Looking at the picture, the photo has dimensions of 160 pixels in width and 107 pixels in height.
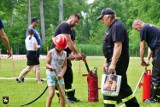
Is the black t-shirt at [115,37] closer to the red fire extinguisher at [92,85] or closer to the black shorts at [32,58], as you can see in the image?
the red fire extinguisher at [92,85]

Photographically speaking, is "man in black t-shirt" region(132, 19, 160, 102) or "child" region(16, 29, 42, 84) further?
"child" region(16, 29, 42, 84)

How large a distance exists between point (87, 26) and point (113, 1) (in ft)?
31.0

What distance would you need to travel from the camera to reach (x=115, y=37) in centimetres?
657

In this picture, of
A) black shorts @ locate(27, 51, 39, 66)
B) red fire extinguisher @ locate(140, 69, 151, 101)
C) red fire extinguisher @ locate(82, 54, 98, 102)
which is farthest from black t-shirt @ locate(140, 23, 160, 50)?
black shorts @ locate(27, 51, 39, 66)

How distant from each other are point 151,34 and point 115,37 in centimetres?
281

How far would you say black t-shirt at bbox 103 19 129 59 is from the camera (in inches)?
259

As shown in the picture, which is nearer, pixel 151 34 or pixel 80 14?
pixel 151 34

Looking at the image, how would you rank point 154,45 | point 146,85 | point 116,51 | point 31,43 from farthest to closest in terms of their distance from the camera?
point 31,43
point 146,85
point 154,45
point 116,51

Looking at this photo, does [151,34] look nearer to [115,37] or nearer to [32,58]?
[115,37]

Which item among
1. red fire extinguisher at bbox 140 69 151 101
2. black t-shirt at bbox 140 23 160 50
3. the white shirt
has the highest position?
black t-shirt at bbox 140 23 160 50

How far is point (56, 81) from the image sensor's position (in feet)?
24.3

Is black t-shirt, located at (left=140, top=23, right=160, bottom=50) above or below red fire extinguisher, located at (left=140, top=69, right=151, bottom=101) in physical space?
above

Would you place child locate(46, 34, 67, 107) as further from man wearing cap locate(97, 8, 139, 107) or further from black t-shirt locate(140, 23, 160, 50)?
black t-shirt locate(140, 23, 160, 50)

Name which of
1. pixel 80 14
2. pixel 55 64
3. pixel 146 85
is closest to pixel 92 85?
pixel 146 85
